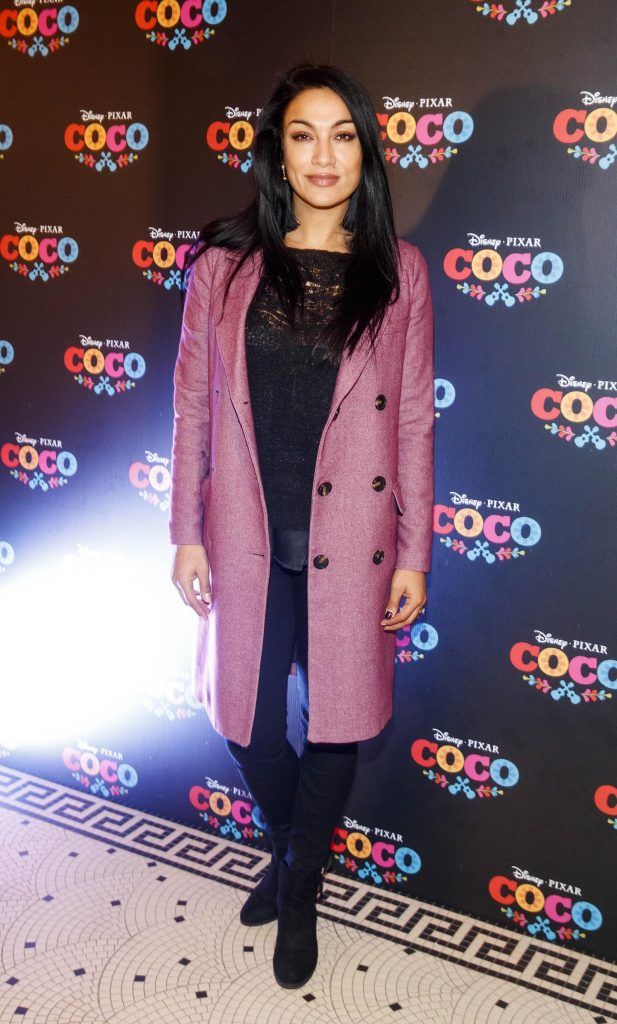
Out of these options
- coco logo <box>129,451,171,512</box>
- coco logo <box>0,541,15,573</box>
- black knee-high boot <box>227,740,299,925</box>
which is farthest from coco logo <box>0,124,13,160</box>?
black knee-high boot <box>227,740,299,925</box>

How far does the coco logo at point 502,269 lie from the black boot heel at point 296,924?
1.25 meters

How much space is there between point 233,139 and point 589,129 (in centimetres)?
82

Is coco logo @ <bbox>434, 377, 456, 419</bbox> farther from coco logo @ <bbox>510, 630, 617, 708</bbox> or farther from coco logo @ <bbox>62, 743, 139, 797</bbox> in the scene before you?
coco logo @ <bbox>62, 743, 139, 797</bbox>

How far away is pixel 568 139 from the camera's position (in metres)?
2.02

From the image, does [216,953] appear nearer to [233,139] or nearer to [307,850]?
[307,850]

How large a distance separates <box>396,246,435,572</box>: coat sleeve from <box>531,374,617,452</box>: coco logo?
27 centimetres

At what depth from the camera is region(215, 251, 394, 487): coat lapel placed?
6.27 feet

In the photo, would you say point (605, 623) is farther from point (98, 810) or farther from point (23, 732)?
point (23, 732)

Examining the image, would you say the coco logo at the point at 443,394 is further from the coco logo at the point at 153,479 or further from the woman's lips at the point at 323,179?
the coco logo at the point at 153,479

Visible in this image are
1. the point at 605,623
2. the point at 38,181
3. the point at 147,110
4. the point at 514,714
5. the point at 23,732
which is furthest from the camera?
the point at 23,732

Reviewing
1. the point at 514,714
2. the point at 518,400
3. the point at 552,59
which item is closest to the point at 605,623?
the point at 514,714

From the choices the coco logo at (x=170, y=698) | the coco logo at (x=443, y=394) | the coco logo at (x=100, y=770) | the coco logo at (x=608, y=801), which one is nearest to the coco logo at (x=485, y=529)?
the coco logo at (x=443, y=394)

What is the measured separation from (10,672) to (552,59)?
2.14 metres

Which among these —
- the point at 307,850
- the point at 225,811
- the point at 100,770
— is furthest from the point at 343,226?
the point at 100,770
